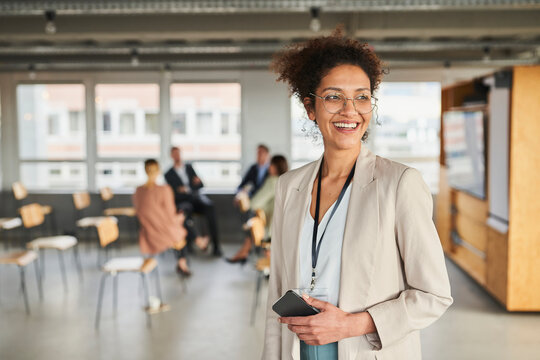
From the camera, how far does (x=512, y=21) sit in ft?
26.6

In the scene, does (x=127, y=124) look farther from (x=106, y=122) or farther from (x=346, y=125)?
(x=346, y=125)

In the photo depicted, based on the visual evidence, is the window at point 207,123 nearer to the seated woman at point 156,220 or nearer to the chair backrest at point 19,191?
the chair backrest at point 19,191

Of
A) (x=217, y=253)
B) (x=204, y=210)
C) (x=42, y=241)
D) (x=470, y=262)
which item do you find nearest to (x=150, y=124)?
(x=204, y=210)

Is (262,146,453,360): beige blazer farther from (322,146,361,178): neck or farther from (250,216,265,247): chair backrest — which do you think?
(250,216,265,247): chair backrest

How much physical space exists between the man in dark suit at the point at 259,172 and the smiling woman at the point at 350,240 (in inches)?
284

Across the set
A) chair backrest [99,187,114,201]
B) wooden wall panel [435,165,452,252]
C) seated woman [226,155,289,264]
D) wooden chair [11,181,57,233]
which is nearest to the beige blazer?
seated woman [226,155,289,264]

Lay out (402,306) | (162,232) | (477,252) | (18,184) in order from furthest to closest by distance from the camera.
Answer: (18,184), (477,252), (162,232), (402,306)

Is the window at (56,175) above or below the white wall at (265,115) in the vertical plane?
below

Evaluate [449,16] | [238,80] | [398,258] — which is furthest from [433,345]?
[238,80]

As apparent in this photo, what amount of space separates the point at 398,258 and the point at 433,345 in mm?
3889

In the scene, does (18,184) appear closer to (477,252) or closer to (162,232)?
(162,232)

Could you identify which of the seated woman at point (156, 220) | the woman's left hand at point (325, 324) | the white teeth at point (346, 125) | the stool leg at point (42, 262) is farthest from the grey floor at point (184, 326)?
the white teeth at point (346, 125)

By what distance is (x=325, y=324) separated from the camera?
1481mm

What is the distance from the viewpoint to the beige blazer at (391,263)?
57.9 inches
